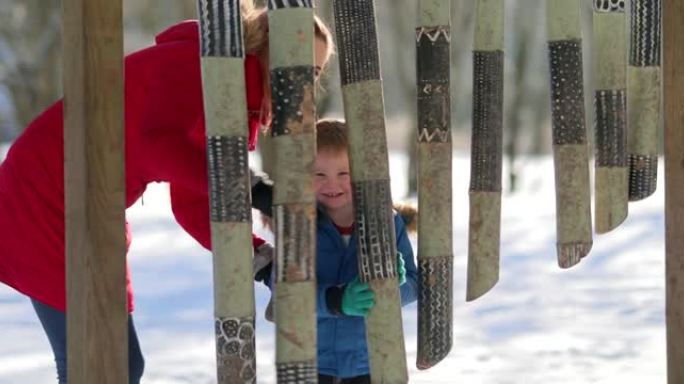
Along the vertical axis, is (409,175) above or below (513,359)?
above

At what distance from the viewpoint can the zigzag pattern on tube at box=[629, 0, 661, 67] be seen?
310 cm

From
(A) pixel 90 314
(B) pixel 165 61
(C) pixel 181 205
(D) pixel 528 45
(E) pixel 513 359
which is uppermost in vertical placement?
(D) pixel 528 45

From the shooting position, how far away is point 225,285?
8.53 feet

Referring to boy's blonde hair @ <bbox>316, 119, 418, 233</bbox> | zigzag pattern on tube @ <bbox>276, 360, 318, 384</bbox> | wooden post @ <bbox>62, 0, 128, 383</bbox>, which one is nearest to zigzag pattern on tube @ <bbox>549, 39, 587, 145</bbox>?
boy's blonde hair @ <bbox>316, 119, 418, 233</bbox>

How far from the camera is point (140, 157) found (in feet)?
9.23

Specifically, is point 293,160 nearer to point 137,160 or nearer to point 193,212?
point 137,160

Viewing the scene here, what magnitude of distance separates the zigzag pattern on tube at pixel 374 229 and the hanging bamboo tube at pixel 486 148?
1.08ft

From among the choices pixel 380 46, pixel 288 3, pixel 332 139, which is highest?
→ pixel 380 46

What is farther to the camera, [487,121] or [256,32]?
[487,121]

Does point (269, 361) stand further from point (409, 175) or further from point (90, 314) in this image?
point (409, 175)

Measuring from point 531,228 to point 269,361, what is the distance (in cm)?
477

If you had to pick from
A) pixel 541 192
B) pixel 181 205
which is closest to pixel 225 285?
pixel 181 205

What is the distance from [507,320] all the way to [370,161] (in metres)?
3.42

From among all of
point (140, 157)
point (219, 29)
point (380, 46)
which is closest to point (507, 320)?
point (140, 157)
